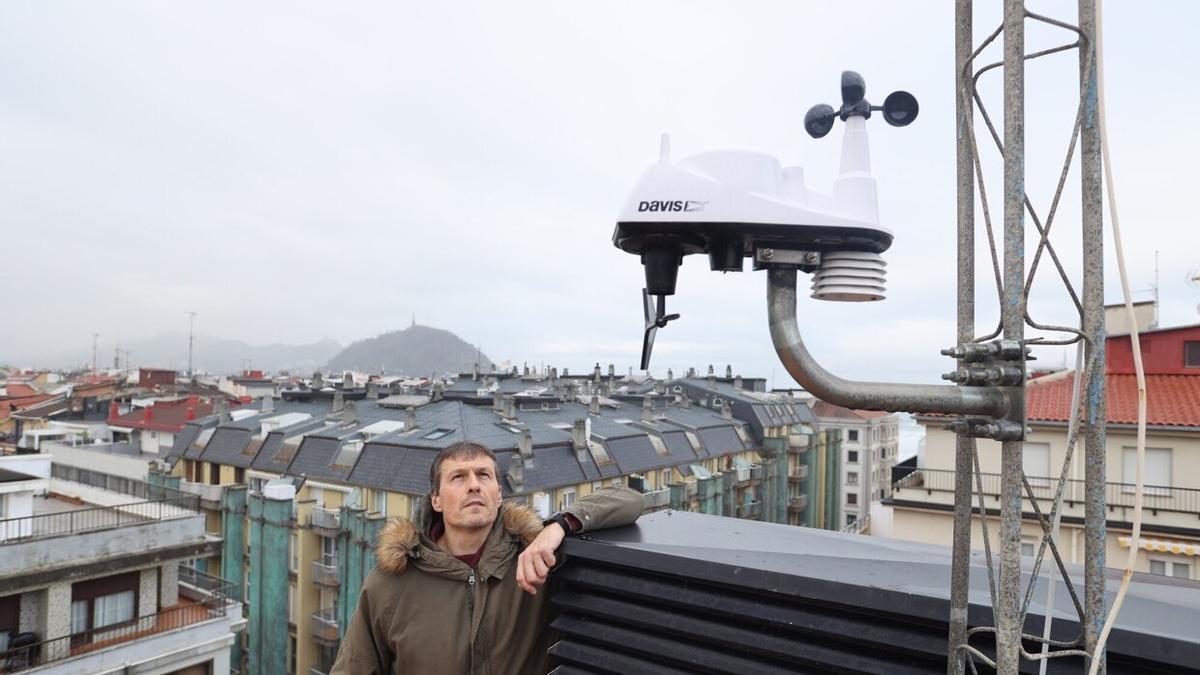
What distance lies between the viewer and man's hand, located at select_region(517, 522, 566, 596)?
2.24 m

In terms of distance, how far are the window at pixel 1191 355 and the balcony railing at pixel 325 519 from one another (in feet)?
67.1

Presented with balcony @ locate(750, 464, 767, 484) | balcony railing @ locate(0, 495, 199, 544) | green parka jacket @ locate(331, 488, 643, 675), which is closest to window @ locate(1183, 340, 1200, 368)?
green parka jacket @ locate(331, 488, 643, 675)

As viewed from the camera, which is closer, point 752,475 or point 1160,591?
point 1160,591

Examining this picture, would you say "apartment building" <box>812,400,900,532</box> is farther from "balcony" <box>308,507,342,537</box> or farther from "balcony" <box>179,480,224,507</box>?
"balcony" <box>179,480,224,507</box>

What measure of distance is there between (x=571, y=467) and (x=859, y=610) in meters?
19.8

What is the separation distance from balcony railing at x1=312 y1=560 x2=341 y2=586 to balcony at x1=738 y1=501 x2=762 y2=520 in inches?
648

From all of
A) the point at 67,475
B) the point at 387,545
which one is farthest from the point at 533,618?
the point at 67,475

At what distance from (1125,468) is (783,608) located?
44.4 feet

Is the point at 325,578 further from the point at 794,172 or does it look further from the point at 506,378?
the point at 506,378

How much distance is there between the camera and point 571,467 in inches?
835

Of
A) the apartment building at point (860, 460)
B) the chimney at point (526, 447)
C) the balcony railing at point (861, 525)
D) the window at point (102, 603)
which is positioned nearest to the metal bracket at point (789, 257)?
the window at point (102, 603)

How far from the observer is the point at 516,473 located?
19.0 meters

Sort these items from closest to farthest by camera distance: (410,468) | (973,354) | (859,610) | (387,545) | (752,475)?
(973,354), (859,610), (387,545), (410,468), (752,475)

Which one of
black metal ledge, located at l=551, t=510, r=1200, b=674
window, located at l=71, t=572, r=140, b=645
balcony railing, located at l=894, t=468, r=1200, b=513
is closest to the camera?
black metal ledge, located at l=551, t=510, r=1200, b=674
